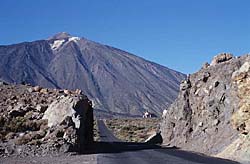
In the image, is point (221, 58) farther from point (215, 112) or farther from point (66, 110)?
point (66, 110)

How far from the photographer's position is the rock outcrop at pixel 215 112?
31922 millimetres

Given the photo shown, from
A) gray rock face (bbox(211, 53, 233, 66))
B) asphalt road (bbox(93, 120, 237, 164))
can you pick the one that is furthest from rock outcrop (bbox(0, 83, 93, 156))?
gray rock face (bbox(211, 53, 233, 66))

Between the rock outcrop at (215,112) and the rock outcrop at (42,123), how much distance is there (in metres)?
10.2

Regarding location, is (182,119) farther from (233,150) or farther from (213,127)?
(233,150)

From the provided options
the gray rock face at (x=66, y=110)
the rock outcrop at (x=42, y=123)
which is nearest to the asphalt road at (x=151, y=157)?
the rock outcrop at (x=42, y=123)

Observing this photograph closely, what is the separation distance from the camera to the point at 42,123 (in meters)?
39.2

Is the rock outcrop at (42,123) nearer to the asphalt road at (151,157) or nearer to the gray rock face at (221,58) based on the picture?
the asphalt road at (151,157)

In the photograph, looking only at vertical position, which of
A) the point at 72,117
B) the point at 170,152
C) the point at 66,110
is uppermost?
the point at 66,110

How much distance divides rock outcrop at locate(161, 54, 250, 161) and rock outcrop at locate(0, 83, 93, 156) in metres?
10.2

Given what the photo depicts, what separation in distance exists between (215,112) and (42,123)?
15.2 metres

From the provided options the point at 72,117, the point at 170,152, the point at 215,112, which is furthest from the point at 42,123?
the point at 215,112

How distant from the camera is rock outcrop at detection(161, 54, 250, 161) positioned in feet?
105

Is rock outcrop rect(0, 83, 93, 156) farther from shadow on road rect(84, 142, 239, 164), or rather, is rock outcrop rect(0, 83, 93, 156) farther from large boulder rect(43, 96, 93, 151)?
shadow on road rect(84, 142, 239, 164)

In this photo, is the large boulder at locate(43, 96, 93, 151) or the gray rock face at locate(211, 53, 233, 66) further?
the gray rock face at locate(211, 53, 233, 66)
